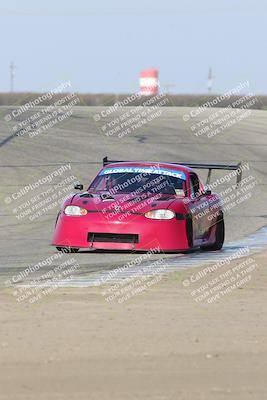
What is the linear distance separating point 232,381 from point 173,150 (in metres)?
26.3

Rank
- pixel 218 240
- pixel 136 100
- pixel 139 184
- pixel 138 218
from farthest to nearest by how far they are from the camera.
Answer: pixel 136 100 < pixel 218 240 < pixel 139 184 < pixel 138 218

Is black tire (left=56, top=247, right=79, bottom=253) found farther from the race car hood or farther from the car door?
the car door

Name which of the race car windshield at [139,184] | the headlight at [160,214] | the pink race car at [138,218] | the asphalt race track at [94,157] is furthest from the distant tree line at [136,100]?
the headlight at [160,214]

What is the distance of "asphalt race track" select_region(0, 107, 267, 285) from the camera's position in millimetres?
14266

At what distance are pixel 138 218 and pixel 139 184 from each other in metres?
1.12

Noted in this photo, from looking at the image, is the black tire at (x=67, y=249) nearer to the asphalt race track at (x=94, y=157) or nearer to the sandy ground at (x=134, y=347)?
the asphalt race track at (x=94, y=157)

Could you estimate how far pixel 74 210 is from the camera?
14.0m

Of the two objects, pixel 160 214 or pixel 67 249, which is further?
pixel 67 249

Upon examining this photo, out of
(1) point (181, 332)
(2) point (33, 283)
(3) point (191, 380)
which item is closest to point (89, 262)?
(2) point (33, 283)

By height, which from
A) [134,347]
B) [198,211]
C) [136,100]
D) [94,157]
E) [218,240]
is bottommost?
[136,100]

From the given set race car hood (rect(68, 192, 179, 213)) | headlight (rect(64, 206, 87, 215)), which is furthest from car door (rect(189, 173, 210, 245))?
headlight (rect(64, 206, 87, 215))

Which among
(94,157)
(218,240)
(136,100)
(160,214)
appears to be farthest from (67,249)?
(136,100)

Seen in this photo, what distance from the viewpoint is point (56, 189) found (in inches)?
916

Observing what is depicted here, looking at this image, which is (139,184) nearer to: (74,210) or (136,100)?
(74,210)
